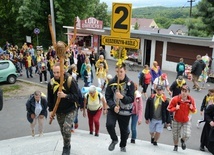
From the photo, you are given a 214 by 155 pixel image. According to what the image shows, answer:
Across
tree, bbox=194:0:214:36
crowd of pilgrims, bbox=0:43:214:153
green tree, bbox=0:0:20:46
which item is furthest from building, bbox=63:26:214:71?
green tree, bbox=0:0:20:46

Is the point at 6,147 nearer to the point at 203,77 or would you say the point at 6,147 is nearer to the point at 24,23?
the point at 203,77

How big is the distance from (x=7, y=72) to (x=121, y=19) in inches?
449

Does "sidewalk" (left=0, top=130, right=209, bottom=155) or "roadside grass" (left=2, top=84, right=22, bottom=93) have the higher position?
"sidewalk" (left=0, top=130, right=209, bottom=155)

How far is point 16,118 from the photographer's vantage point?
10.1 m

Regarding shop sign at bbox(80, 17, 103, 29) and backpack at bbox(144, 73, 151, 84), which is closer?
backpack at bbox(144, 73, 151, 84)

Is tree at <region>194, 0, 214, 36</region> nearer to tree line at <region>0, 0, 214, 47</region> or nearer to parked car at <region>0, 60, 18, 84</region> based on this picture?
tree line at <region>0, 0, 214, 47</region>

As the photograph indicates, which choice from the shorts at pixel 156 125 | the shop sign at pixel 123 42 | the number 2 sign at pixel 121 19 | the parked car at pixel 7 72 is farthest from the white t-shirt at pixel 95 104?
the parked car at pixel 7 72

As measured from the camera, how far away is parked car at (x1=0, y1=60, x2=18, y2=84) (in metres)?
15.1

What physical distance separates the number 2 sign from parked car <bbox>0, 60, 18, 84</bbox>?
11.2m

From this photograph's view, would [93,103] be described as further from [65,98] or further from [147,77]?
[147,77]

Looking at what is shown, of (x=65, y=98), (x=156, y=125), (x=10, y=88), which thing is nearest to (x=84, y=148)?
(x=65, y=98)

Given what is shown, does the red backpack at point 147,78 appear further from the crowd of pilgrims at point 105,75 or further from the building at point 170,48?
the building at point 170,48

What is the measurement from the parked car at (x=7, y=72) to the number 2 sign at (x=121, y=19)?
11.2m

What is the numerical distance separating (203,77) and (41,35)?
24.7m
